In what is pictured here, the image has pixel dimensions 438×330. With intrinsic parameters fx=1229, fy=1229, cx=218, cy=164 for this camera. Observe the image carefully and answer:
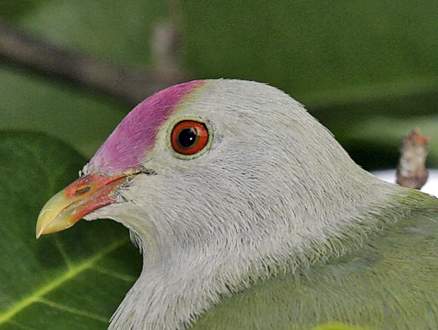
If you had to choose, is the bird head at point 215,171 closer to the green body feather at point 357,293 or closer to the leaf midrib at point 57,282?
the leaf midrib at point 57,282

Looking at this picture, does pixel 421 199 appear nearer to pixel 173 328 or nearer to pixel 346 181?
pixel 346 181

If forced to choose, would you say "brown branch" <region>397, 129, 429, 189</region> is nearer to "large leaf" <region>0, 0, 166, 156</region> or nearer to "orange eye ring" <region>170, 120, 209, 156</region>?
"orange eye ring" <region>170, 120, 209, 156</region>

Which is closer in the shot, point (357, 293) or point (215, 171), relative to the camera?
point (357, 293)

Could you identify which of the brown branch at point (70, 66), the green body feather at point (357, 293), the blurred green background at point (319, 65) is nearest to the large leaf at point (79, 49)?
the blurred green background at point (319, 65)

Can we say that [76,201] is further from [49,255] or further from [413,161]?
[413,161]

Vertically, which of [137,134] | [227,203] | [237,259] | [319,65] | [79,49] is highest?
[319,65]

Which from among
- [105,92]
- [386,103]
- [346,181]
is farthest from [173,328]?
[386,103]

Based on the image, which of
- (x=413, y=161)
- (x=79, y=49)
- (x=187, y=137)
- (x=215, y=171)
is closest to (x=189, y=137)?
(x=187, y=137)
